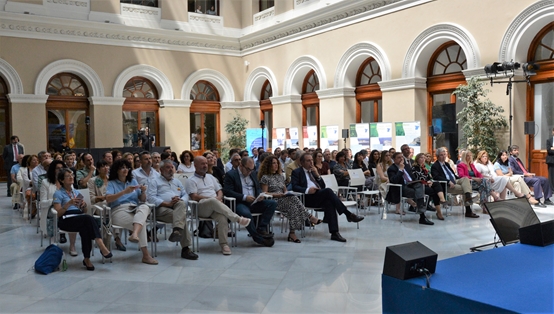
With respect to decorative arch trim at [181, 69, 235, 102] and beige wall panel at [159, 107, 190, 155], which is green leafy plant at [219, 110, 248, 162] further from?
beige wall panel at [159, 107, 190, 155]

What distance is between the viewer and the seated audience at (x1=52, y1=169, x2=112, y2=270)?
520cm

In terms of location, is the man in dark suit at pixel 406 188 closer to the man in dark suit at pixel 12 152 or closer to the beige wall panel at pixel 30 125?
the man in dark suit at pixel 12 152

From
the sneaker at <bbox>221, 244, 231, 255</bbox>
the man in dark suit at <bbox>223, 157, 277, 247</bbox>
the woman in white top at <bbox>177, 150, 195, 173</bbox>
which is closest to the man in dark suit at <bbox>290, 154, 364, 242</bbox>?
the man in dark suit at <bbox>223, 157, 277, 247</bbox>

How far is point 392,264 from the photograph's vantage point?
9.85 ft

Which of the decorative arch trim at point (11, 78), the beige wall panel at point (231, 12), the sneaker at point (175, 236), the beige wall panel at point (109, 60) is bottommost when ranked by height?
the sneaker at point (175, 236)

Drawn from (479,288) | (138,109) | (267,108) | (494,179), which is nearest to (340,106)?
(267,108)

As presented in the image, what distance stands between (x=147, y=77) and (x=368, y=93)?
833 centimetres

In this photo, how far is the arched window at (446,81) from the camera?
11.9 metres

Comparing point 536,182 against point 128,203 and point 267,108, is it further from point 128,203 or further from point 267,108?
point 267,108

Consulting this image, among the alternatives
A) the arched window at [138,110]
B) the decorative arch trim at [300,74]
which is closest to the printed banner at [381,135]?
the decorative arch trim at [300,74]

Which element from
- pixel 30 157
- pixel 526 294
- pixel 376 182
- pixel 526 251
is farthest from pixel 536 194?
pixel 30 157

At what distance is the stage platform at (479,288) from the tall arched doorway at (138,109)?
15.2 meters

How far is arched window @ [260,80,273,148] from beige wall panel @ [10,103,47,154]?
319 inches

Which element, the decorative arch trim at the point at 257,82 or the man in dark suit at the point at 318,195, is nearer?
the man in dark suit at the point at 318,195
